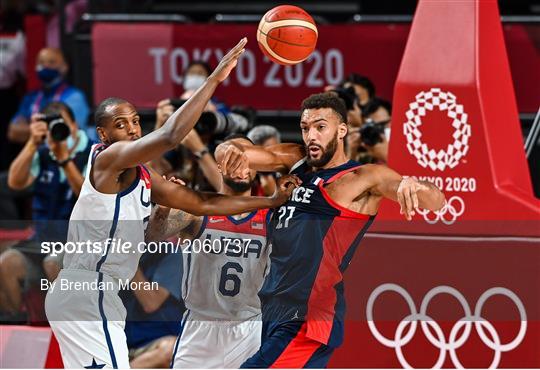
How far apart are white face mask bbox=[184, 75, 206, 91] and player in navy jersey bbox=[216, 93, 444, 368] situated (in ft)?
10.9

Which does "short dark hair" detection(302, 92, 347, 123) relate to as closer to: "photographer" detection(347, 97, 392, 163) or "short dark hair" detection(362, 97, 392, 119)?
"photographer" detection(347, 97, 392, 163)

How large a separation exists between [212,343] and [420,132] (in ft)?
5.81

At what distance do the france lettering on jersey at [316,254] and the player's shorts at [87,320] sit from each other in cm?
86

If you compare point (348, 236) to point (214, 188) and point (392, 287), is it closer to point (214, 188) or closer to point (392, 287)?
point (392, 287)

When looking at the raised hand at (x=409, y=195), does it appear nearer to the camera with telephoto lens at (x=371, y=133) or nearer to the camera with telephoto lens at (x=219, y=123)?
the camera with telephoto lens at (x=371, y=133)

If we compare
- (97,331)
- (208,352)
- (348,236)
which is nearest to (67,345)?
(97,331)

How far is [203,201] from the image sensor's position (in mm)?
7336

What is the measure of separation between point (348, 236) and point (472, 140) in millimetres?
1025

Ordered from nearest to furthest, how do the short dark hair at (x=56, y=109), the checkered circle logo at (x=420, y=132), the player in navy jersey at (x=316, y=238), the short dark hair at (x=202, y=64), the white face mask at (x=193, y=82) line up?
1. the player in navy jersey at (x=316, y=238)
2. the checkered circle logo at (x=420, y=132)
3. the short dark hair at (x=56, y=109)
4. the white face mask at (x=193, y=82)
5. the short dark hair at (x=202, y=64)

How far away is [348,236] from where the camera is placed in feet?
24.0

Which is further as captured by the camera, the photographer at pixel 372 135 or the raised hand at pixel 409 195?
the photographer at pixel 372 135

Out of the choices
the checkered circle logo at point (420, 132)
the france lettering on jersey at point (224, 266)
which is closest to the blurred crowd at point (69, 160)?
the france lettering on jersey at point (224, 266)

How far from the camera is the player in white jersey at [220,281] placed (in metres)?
7.67
